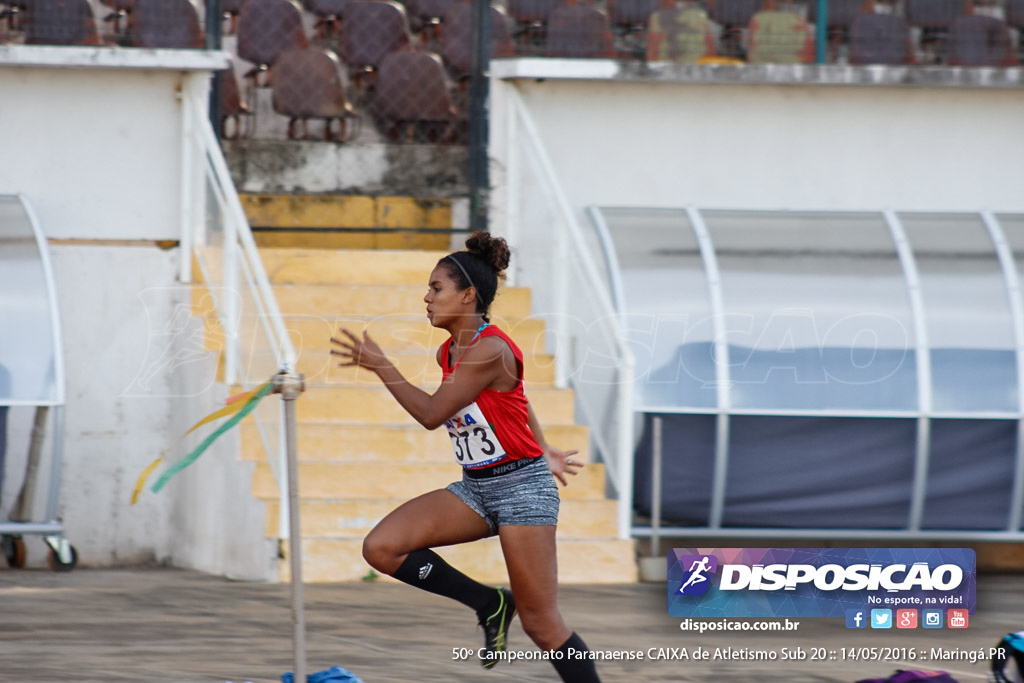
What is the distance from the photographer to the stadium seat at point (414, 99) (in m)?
13.0

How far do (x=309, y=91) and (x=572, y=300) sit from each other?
3.63 meters

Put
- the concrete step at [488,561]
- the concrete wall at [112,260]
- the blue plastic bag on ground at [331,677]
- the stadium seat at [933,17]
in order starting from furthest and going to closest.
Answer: the stadium seat at [933,17] → the concrete wall at [112,260] → the concrete step at [488,561] → the blue plastic bag on ground at [331,677]

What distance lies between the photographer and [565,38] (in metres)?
11.3

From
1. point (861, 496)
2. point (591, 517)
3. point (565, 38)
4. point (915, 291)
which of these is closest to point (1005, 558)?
point (861, 496)

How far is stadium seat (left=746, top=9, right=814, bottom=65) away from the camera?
38.4ft

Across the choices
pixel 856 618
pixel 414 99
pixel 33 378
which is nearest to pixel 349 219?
pixel 414 99

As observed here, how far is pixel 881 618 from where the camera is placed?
24.2 ft

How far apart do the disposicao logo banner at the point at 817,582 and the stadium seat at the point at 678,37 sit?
4.71 metres

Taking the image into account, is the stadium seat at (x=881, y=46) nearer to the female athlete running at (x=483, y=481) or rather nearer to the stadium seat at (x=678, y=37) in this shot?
the stadium seat at (x=678, y=37)

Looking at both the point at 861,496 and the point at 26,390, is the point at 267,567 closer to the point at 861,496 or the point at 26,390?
the point at 26,390

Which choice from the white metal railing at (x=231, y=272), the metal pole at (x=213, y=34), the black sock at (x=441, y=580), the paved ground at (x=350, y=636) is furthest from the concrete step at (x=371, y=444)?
the black sock at (x=441, y=580)

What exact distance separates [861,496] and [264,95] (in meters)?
6.81

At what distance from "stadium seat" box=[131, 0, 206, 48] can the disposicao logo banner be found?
216 inches

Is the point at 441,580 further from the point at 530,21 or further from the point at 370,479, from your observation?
the point at 530,21
